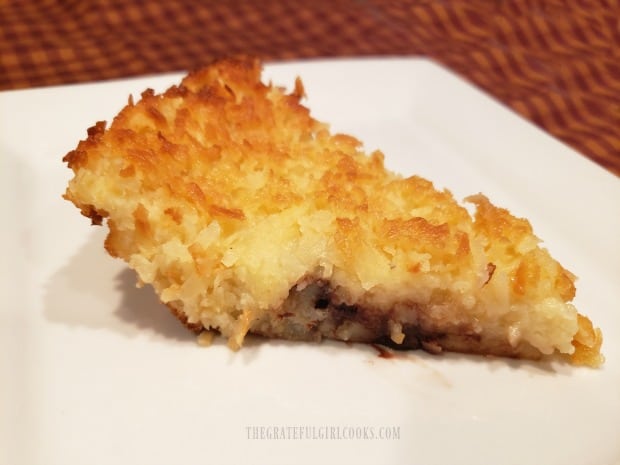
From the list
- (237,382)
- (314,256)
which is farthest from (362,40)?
(237,382)

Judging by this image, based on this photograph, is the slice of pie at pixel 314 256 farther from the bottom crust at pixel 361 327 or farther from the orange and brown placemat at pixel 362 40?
the orange and brown placemat at pixel 362 40

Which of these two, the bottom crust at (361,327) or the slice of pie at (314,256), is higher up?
the slice of pie at (314,256)

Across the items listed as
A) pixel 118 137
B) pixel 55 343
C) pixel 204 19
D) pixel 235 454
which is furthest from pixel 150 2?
pixel 235 454

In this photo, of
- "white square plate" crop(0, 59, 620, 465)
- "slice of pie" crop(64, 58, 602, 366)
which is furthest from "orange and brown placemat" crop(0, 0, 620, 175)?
"slice of pie" crop(64, 58, 602, 366)

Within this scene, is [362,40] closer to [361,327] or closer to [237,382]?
[361,327]

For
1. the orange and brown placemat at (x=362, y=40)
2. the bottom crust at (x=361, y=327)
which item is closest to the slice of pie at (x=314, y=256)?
the bottom crust at (x=361, y=327)

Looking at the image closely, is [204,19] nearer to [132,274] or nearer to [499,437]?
[132,274]

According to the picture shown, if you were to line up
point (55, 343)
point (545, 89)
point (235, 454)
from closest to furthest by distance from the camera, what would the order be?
point (235, 454), point (55, 343), point (545, 89)
